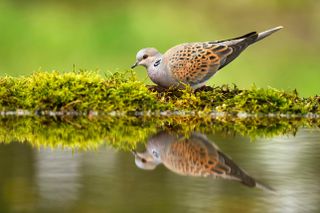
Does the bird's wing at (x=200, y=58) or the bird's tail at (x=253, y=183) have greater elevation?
the bird's wing at (x=200, y=58)

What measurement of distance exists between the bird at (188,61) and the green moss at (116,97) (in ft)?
0.77

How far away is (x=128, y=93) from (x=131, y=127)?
788 millimetres

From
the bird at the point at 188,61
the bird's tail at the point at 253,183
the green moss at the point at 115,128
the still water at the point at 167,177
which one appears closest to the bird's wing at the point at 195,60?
the bird at the point at 188,61

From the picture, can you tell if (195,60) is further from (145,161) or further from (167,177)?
(167,177)

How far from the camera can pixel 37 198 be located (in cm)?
430

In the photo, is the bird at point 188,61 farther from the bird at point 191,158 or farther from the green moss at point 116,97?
the bird at point 191,158

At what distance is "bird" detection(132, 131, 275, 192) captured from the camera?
16.3 ft

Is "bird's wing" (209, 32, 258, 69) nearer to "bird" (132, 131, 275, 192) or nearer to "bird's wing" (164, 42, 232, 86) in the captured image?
"bird's wing" (164, 42, 232, 86)

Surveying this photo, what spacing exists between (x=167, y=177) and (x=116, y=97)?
2.68m

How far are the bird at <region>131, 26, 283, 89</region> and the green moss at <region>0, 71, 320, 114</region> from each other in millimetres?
236

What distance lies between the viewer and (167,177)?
488 cm

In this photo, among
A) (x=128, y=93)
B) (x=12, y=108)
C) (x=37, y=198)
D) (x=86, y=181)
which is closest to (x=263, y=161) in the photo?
(x=86, y=181)

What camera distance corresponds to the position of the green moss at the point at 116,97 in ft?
24.4

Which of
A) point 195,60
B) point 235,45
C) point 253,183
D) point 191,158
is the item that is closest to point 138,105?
point 195,60
